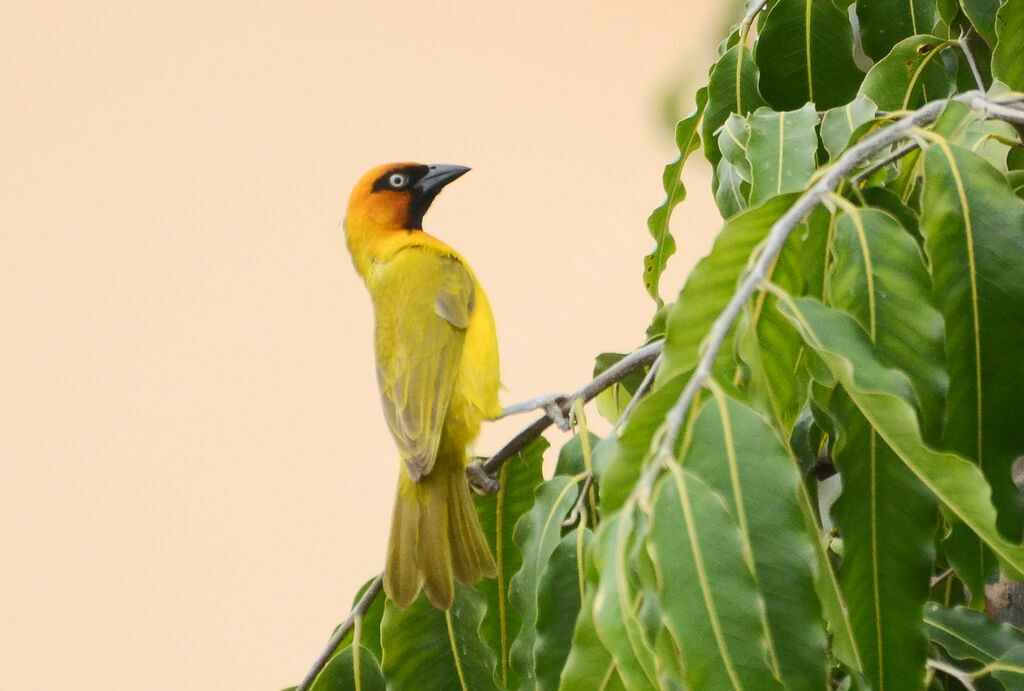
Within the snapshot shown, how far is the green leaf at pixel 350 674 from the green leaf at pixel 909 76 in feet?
2.61

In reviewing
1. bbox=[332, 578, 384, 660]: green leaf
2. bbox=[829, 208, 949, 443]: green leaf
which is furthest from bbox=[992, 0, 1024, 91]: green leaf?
bbox=[332, 578, 384, 660]: green leaf

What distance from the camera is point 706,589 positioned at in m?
0.55

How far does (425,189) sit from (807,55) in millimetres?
1248

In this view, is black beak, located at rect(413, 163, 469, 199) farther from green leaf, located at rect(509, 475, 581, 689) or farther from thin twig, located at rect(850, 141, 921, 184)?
thin twig, located at rect(850, 141, 921, 184)

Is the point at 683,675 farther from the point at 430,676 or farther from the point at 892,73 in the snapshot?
the point at 892,73

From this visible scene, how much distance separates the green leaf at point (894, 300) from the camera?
69 cm

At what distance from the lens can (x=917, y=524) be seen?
68 centimetres

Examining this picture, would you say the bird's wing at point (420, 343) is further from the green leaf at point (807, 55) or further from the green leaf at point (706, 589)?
the green leaf at point (706, 589)

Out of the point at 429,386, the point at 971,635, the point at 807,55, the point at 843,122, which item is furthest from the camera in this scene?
the point at 429,386

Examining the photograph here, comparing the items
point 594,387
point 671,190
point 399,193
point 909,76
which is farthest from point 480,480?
point 399,193

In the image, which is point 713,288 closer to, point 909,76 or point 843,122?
point 843,122

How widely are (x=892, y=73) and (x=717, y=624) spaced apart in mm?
850

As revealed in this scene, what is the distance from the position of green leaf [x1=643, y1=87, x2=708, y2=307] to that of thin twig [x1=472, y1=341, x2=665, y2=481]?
→ 0.74ft

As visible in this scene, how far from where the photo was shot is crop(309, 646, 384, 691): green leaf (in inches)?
44.1
